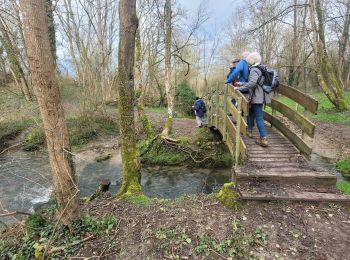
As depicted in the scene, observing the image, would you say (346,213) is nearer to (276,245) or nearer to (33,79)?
(276,245)

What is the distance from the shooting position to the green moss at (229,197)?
449 cm

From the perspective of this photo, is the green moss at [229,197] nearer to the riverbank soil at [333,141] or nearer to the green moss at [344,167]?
the green moss at [344,167]

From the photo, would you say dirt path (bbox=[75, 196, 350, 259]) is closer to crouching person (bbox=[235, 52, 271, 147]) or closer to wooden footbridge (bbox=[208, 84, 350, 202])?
wooden footbridge (bbox=[208, 84, 350, 202])

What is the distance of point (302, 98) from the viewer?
5473 millimetres

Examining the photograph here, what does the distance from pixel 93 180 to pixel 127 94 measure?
522cm

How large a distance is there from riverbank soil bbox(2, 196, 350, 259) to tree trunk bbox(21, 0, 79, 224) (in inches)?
28.6

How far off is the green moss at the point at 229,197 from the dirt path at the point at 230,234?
122 millimetres

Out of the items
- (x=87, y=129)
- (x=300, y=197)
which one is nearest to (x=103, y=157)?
(x=87, y=129)

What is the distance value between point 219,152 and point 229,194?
638 cm

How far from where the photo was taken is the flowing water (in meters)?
8.06

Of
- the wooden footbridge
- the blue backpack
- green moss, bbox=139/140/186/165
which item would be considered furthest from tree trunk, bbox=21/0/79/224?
green moss, bbox=139/140/186/165

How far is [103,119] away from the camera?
1548 centimetres

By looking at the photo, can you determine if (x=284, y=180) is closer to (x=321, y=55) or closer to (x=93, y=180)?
(x=93, y=180)

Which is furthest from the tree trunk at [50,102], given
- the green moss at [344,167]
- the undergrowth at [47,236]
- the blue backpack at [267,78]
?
the green moss at [344,167]
